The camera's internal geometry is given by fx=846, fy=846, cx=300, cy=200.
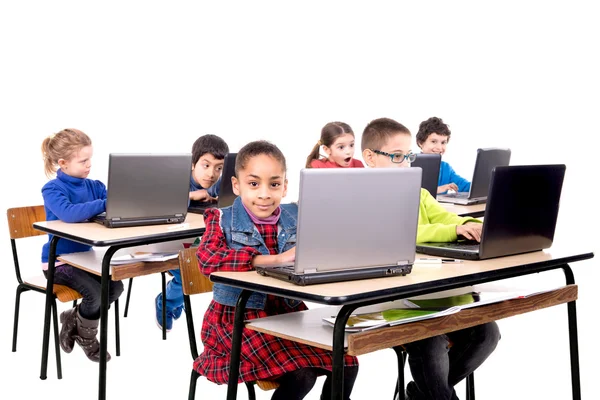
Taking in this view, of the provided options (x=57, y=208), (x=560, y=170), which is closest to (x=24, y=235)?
(x=57, y=208)

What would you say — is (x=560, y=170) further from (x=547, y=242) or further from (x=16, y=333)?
(x=16, y=333)

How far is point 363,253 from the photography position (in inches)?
99.5

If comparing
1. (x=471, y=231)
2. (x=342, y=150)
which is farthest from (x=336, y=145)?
(x=471, y=231)

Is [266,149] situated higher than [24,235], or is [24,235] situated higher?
[266,149]

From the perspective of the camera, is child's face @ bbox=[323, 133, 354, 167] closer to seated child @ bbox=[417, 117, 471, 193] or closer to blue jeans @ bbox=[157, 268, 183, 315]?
seated child @ bbox=[417, 117, 471, 193]

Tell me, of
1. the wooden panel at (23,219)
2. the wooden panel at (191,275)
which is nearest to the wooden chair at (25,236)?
the wooden panel at (23,219)

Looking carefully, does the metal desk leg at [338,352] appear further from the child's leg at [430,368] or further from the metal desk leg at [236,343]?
the child's leg at [430,368]

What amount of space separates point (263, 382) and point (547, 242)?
3.79ft

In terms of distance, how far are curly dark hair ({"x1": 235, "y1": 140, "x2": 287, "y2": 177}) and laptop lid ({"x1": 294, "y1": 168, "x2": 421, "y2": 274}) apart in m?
0.45

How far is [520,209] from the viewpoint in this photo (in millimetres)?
2861

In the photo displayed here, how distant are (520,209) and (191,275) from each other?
1189 mm

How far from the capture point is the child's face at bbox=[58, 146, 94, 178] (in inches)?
161

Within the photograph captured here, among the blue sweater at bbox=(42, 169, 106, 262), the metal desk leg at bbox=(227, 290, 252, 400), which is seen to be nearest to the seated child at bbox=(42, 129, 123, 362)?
the blue sweater at bbox=(42, 169, 106, 262)

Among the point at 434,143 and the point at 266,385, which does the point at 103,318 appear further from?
the point at 434,143
